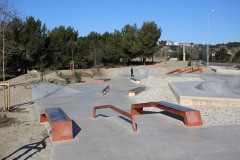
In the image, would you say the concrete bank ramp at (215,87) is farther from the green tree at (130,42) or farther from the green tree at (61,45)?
the green tree at (130,42)

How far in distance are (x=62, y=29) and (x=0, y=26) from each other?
104 feet

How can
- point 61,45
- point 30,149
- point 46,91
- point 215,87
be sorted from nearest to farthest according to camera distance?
point 30,149 → point 46,91 → point 215,87 → point 61,45

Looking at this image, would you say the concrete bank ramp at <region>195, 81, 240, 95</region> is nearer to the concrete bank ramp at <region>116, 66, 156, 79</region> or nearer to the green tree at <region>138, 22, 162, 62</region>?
the concrete bank ramp at <region>116, 66, 156, 79</region>

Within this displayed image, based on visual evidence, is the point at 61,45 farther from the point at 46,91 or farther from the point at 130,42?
the point at 46,91

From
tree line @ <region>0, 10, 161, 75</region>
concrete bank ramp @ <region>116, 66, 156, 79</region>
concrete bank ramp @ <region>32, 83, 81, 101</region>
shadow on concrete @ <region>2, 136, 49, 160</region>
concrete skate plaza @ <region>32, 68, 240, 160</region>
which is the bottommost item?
shadow on concrete @ <region>2, 136, 49, 160</region>

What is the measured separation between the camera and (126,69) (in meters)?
39.7

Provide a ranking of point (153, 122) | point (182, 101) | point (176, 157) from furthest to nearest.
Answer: point (182, 101), point (153, 122), point (176, 157)

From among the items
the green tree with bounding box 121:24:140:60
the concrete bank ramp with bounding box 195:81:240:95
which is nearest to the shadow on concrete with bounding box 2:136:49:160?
the concrete bank ramp with bounding box 195:81:240:95

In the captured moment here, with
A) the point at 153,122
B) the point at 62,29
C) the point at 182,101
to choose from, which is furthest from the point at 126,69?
the point at 153,122

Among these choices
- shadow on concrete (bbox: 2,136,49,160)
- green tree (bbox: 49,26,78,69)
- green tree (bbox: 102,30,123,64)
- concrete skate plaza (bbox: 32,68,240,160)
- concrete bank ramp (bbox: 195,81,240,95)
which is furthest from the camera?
green tree (bbox: 102,30,123,64)

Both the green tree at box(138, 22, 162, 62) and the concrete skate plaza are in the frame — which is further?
the green tree at box(138, 22, 162, 62)

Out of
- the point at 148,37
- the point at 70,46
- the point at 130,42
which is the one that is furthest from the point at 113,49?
the point at 70,46

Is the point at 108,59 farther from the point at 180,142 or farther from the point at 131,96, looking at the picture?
the point at 180,142

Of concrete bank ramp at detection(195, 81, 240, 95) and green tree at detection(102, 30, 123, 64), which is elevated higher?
green tree at detection(102, 30, 123, 64)
